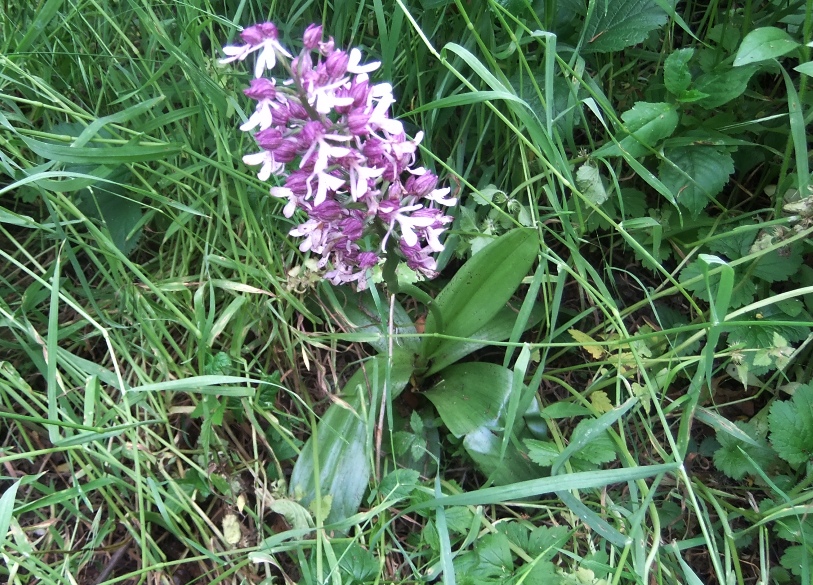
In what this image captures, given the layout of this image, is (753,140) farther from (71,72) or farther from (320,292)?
(71,72)

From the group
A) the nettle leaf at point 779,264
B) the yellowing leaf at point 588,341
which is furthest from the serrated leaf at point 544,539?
the nettle leaf at point 779,264

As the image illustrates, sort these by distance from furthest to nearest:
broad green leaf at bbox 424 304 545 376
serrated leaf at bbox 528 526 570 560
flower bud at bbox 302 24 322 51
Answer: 1. broad green leaf at bbox 424 304 545 376
2. serrated leaf at bbox 528 526 570 560
3. flower bud at bbox 302 24 322 51

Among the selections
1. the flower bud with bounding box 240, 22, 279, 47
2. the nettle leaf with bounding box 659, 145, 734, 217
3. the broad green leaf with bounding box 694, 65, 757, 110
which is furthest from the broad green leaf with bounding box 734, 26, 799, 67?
the flower bud with bounding box 240, 22, 279, 47

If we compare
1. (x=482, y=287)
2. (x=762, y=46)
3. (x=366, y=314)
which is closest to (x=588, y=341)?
Result: (x=482, y=287)

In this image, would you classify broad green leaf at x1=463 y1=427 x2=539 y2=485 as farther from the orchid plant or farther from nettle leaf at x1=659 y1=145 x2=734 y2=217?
nettle leaf at x1=659 y1=145 x2=734 y2=217

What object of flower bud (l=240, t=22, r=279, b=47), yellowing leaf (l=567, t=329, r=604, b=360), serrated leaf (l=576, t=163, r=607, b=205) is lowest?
yellowing leaf (l=567, t=329, r=604, b=360)

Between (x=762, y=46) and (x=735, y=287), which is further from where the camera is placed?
(x=735, y=287)

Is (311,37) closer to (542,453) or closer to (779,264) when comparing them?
(542,453)
